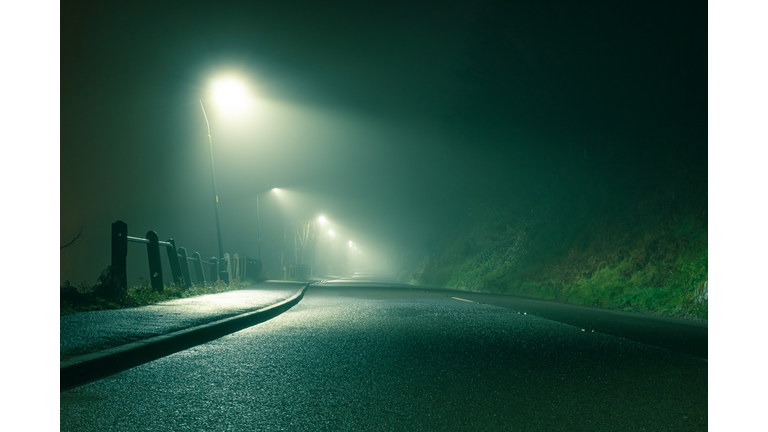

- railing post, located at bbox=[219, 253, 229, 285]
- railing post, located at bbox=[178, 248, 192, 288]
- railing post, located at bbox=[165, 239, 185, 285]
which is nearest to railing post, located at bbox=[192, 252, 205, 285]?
railing post, located at bbox=[219, 253, 229, 285]

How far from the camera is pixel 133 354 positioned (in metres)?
6.14

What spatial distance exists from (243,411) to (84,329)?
445cm

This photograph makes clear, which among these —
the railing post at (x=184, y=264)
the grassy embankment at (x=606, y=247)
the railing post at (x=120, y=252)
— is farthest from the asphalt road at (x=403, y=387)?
the railing post at (x=184, y=264)

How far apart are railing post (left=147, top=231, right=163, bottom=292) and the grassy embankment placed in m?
12.4

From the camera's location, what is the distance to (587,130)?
75.3 feet

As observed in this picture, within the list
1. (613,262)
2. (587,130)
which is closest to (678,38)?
(587,130)

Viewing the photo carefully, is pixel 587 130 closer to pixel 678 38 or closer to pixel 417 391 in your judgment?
pixel 678 38

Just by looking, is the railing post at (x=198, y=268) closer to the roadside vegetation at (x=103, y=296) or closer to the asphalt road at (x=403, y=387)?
the roadside vegetation at (x=103, y=296)

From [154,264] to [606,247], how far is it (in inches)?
593

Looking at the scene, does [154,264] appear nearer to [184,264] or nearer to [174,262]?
[174,262]

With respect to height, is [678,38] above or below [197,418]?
above

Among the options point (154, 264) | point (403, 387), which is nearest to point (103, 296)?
point (154, 264)

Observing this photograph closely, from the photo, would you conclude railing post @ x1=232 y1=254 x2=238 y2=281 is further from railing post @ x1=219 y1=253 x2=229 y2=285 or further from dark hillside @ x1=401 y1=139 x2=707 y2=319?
dark hillside @ x1=401 y1=139 x2=707 y2=319

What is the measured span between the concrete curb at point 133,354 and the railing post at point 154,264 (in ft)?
20.4
